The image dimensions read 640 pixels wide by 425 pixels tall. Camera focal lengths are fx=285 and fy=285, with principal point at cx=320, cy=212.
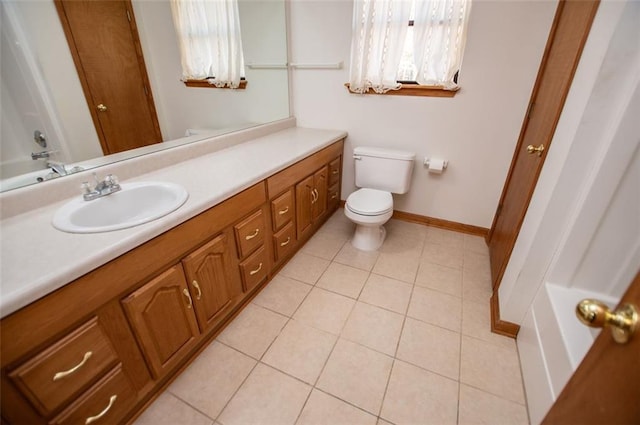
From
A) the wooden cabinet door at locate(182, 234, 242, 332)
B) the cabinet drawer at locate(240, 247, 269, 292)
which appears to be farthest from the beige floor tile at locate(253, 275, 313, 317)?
the wooden cabinet door at locate(182, 234, 242, 332)

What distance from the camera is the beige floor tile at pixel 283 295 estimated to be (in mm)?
1729

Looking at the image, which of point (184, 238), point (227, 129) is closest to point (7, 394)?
point (184, 238)

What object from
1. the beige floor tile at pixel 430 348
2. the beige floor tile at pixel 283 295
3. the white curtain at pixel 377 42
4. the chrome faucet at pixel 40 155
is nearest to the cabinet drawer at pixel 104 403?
the beige floor tile at pixel 283 295

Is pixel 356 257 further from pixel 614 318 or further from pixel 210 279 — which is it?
pixel 614 318

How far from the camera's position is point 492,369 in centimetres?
137

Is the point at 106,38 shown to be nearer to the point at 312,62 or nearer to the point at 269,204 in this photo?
the point at 269,204

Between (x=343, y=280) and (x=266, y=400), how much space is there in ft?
2.91

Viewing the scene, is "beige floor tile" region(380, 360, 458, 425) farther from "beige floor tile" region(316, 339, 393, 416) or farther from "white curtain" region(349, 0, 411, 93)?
"white curtain" region(349, 0, 411, 93)

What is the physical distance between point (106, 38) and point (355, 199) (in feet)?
5.60

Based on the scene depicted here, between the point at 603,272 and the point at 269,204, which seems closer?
the point at 603,272

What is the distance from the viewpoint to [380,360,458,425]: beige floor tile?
1178mm

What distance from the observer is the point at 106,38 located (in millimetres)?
1363

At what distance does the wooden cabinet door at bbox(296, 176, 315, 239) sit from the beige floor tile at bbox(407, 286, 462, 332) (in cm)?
90

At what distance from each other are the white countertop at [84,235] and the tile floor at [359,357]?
0.77 metres
